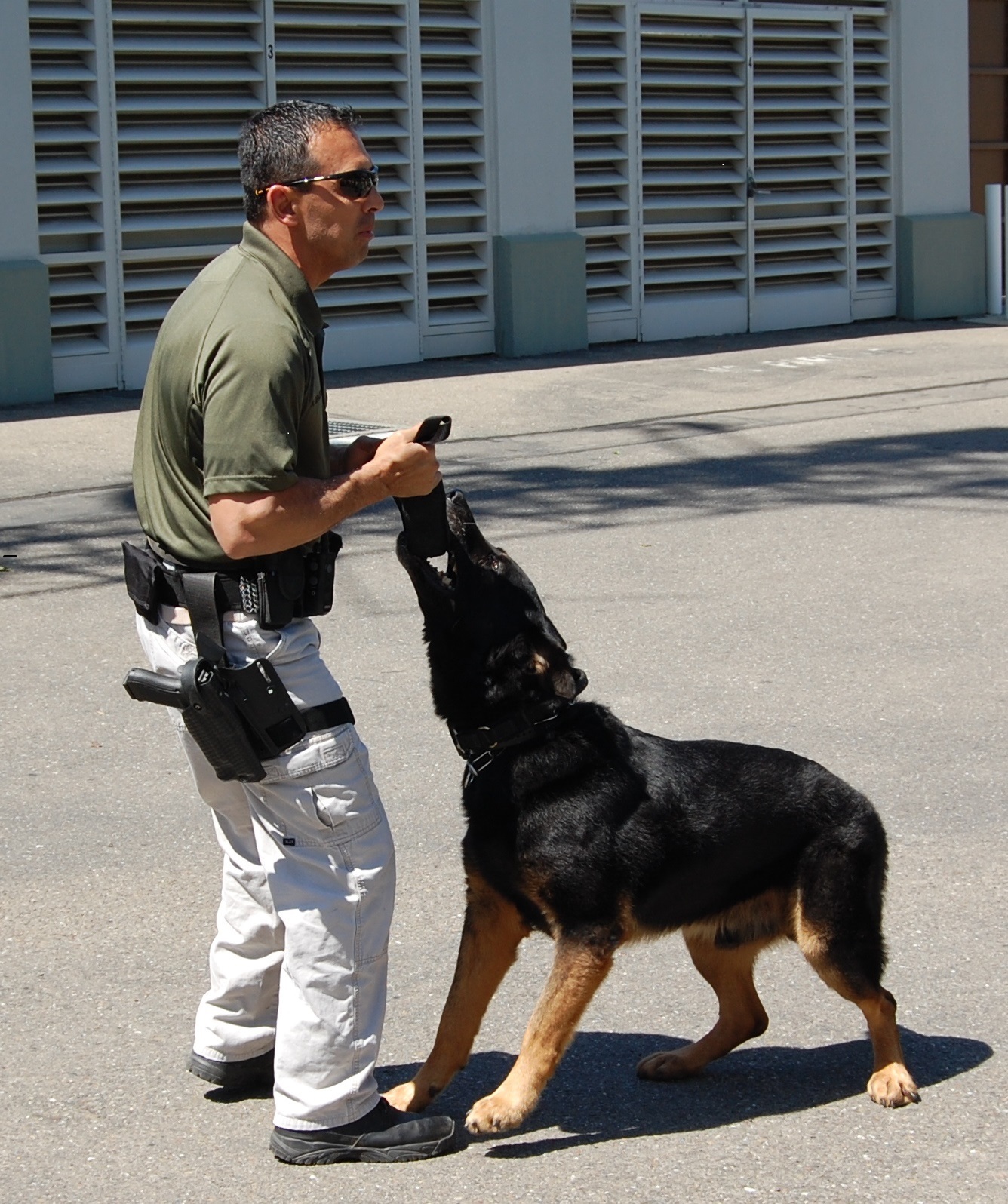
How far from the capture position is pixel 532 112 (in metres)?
14.9

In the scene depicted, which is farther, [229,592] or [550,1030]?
[550,1030]

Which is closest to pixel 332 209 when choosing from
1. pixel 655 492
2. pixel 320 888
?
pixel 320 888

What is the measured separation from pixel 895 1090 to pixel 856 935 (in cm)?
34

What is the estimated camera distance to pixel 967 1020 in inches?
156

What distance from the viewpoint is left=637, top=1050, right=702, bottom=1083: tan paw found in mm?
3789

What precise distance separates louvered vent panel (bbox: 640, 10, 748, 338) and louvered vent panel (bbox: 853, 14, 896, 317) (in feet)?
5.15

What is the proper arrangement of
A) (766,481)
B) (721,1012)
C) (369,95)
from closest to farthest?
(721,1012) < (766,481) < (369,95)

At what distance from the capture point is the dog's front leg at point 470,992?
142 inches

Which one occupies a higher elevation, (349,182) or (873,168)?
(873,168)

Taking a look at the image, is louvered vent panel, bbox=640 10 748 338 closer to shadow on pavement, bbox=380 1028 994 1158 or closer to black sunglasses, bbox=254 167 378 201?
shadow on pavement, bbox=380 1028 994 1158

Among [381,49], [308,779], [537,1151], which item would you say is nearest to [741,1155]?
[537,1151]

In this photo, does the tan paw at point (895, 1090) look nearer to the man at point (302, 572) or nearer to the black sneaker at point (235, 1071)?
the man at point (302, 572)

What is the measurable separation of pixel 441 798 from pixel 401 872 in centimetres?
57

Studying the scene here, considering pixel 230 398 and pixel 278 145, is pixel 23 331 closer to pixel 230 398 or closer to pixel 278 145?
pixel 278 145
